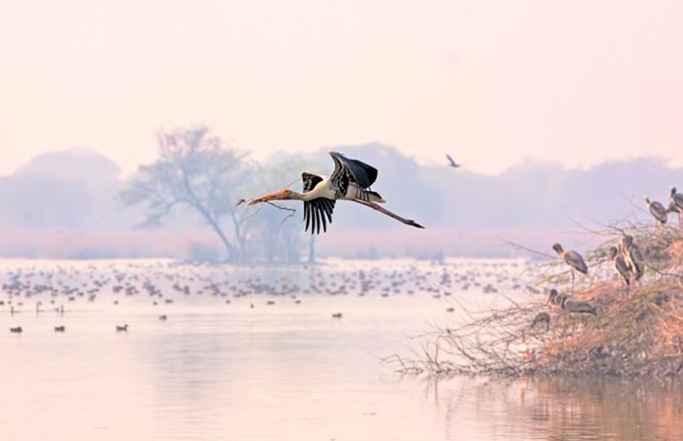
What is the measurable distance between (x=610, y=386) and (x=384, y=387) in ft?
13.8

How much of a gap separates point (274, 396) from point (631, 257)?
6556 mm

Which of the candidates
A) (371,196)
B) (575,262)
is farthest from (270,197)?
(575,262)

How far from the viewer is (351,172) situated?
13617 mm

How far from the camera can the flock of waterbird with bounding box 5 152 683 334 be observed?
13781 millimetres

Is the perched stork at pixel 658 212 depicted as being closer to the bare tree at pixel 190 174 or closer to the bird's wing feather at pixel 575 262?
the bird's wing feather at pixel 575 262

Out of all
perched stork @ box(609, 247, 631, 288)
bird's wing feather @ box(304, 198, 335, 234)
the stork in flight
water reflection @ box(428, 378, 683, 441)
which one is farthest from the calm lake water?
the stork in flight

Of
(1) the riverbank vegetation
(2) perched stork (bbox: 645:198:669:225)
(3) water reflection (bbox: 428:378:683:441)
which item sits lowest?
(3) water reflection (bbox: 428:378:683:441)

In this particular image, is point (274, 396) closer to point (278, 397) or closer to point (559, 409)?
point (278, 397)

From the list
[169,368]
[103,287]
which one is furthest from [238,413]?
[103,287]

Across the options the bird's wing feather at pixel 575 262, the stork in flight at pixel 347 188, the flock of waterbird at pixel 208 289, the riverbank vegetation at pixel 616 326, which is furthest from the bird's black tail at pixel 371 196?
the flock of waterbird at pixel 208 289

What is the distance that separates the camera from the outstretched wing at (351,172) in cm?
1359

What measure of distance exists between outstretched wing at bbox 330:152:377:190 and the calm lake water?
12.8 metres

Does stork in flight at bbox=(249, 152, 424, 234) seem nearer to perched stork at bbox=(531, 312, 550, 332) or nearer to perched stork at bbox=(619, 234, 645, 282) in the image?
perched stork at bbox=(619, 234, 645, 282)

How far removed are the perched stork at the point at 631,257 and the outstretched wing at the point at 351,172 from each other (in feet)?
57.2
